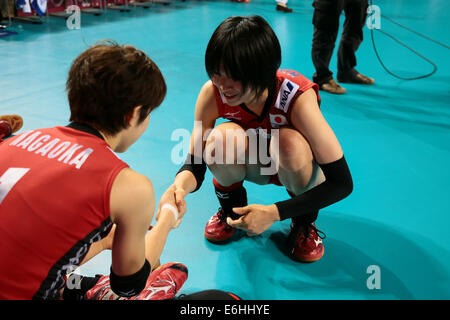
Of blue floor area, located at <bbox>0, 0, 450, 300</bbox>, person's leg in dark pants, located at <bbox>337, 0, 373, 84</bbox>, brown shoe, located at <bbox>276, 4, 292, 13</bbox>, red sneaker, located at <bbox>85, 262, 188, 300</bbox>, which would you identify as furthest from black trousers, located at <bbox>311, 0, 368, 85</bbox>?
brown shoe, located at <bbox>276, 4, 292, 13</bbox>

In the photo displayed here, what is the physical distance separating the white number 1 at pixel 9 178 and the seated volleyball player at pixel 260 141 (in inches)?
21.6

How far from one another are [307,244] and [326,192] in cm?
29

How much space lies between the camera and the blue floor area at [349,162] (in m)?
1.44

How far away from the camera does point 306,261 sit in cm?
151

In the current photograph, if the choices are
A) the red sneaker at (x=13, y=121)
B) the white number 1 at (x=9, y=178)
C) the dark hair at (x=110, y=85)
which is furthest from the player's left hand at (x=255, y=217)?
the red sneaker at (x=13, y=121)

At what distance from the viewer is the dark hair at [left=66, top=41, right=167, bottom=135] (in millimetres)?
920

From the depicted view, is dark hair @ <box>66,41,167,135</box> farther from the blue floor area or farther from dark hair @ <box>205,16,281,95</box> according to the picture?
the blue floor area

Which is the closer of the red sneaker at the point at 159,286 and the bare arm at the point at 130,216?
the bare arm at the point at 130,216

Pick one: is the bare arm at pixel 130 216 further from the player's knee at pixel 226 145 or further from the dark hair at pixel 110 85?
the player's knee at pixel 226 145

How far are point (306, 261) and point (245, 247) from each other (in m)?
0.24

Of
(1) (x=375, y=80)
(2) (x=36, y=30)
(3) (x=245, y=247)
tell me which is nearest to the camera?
(3) (x=245, y=247)

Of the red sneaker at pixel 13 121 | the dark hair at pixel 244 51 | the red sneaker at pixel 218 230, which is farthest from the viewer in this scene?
the red sneaker at pixel 13 121
